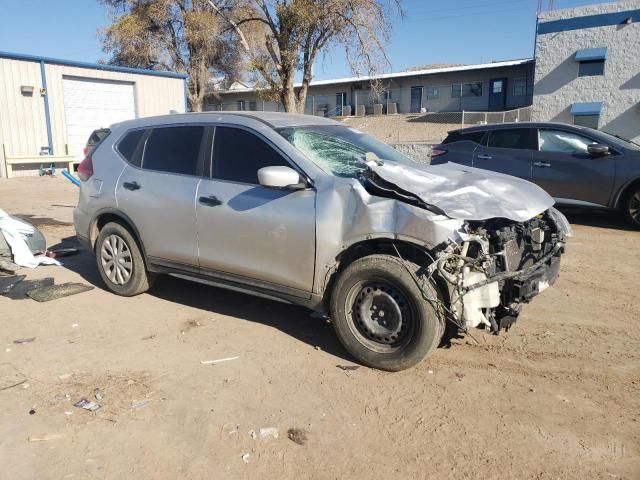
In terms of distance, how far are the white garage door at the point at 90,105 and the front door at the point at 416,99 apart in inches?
877

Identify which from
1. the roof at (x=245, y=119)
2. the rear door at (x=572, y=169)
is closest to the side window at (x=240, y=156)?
the roof at (x=245, y=119)

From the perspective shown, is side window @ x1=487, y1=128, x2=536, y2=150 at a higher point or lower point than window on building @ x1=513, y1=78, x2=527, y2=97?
lower

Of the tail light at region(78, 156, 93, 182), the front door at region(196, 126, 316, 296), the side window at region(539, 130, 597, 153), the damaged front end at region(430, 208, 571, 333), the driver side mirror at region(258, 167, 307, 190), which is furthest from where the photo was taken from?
the side window at region(539, 130, 597, 153)

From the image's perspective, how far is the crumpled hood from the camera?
367 cm

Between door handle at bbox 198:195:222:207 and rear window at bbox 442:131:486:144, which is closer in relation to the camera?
door handle at bbox 198:195:222:207

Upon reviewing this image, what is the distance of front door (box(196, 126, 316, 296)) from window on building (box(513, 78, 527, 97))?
33.9 meters

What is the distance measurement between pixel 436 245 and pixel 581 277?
131 inches

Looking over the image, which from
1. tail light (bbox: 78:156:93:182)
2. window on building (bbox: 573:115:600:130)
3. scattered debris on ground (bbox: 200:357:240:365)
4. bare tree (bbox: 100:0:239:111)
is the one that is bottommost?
scattered debris on ground (bbox: 200:357:240:365)

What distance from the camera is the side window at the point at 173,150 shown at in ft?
16.0

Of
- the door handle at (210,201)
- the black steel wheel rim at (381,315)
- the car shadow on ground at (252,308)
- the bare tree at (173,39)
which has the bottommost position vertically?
the car shadow on ground at (252,308)

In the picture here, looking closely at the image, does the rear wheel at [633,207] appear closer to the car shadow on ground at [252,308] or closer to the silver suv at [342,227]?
the silver suv at [342,227]

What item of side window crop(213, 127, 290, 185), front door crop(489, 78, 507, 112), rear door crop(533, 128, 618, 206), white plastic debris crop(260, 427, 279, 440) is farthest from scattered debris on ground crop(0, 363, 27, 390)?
front door crop(489, 78, 507, 112)

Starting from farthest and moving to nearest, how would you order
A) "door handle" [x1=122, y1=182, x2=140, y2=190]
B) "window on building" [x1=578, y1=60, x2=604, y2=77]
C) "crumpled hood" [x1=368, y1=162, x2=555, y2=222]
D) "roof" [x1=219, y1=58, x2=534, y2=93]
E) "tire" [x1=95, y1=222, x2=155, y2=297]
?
1. "roof" [x1=219, y1=58, x2=534, y2=93]
2. "window on building" [x1=578, y1=60, x2=604, y2=77]
3. "tire" [x1=95, y1=222, x2=155, y2=297]
4. "door handle" [x1=122, y1=182, x2=140, y2=190]
5. "crumpled hood" [x1=368, y1=162, x2=555, y2=222]

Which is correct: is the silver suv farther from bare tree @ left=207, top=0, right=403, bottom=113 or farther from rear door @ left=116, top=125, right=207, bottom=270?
bare tree @ left=207, top=0, right=403, bottom=113
